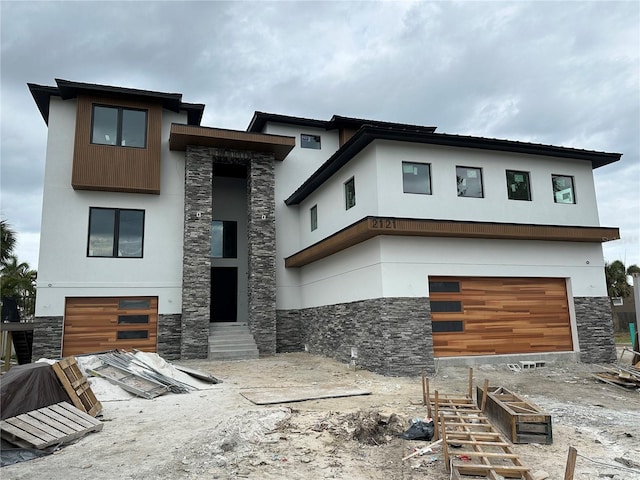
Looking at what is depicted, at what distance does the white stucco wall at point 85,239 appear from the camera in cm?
1483

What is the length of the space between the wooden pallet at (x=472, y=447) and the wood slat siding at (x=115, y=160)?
12.9 metres

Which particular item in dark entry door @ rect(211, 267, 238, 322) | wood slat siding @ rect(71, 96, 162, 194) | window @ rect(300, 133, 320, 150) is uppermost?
window @ rect(300, 133, 320, 150)

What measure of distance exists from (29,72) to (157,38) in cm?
725

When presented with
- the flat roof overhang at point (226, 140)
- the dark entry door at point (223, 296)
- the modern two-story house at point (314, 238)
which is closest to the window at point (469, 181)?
the modern two-story house at point (314, 238)

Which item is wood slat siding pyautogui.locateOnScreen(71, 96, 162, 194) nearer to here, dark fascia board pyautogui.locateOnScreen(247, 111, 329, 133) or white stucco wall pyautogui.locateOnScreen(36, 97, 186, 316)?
white stucco wall pyautogui.locateOnScreen(36, 97, 186, 316)

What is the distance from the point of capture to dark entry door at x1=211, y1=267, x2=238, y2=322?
18703 millimetres

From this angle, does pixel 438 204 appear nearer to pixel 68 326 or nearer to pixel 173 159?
pixel 173 159

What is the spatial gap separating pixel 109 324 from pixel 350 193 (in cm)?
957

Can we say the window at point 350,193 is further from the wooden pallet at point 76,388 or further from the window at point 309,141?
the wooden pallet at point 76,388

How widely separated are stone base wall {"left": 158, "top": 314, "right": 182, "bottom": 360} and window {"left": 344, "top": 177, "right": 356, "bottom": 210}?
757 cm

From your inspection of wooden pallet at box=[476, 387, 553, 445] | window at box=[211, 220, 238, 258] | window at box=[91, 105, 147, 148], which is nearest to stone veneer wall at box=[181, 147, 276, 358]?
window at box=[91, 105, 147, 148]

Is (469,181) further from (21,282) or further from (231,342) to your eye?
(21,282)

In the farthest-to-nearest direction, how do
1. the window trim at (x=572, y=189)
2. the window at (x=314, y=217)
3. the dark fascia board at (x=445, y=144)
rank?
the window at (x=314, y=217) → the window trim at (x=572, y=189) → the dark fascia board at (x=445, y=144)

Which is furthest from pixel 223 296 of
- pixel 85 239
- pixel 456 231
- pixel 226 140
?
pixel 456 231
